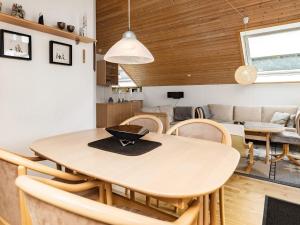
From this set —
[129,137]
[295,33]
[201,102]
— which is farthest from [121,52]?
[201,102]

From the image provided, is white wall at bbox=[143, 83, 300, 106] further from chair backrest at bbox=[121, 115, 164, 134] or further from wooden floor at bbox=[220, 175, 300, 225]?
chair backrest at bbox=[121, 115, 164, 134]

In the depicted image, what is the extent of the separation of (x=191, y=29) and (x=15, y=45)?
11.6 ft

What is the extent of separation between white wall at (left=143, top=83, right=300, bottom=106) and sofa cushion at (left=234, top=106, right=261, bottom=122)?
256mm

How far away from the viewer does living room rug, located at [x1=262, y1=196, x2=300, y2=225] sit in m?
1.84

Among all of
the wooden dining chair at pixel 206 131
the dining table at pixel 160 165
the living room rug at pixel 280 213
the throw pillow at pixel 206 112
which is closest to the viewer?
the dining table at pixel 160 165

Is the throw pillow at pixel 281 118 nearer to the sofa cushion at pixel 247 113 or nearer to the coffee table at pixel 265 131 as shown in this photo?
the sofa cushion at pixel 247 113

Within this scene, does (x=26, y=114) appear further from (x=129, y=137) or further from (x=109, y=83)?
Result: (x=109, y=83)

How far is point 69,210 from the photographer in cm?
49

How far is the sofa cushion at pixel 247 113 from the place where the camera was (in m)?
5.17

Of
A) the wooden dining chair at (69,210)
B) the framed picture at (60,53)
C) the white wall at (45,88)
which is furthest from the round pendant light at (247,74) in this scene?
the wooden dining chair at (69,210)

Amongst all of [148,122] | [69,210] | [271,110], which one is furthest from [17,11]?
[271,110]

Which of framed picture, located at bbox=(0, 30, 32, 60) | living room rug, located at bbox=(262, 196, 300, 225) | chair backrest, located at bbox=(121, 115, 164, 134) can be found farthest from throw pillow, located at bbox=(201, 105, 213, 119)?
framed picture, located at bbox=(0, 30, 32, 60)

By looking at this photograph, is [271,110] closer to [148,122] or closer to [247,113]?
[247,113]

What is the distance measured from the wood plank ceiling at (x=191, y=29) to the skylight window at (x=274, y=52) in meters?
0.40
